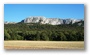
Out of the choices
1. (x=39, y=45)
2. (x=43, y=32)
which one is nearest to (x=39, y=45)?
(x=39, y=45)

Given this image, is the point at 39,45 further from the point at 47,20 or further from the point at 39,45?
the point at 47,20

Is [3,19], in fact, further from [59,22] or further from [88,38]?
[88,38]

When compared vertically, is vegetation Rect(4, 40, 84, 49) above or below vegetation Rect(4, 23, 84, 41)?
below

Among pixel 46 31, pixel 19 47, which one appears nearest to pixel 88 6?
pixel 46 31

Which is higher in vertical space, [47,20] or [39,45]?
[47,20]

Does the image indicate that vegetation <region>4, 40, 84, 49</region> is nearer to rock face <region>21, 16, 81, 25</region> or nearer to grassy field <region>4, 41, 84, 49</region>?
grassy field <region>4, 41, 84, 49</region>

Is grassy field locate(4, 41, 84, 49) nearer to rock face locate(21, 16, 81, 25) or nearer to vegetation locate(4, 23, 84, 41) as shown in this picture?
vegetation locate(4, 23, 84, 41)

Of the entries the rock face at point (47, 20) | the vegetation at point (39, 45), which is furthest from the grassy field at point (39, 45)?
the rock face at point (47, 20)

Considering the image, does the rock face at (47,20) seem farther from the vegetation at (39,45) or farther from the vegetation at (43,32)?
the vegetation at (39,45)

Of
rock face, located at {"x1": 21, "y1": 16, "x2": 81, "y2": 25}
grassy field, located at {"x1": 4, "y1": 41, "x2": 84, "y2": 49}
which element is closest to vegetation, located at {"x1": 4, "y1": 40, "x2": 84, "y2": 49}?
grassy field, located at {"x1": 4, "y1": 41, "x2": 84, "y2": 49}

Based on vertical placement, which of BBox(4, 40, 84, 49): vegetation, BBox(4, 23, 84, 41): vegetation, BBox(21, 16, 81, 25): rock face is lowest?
BBox(4, 40, 84, 49): vegetation
